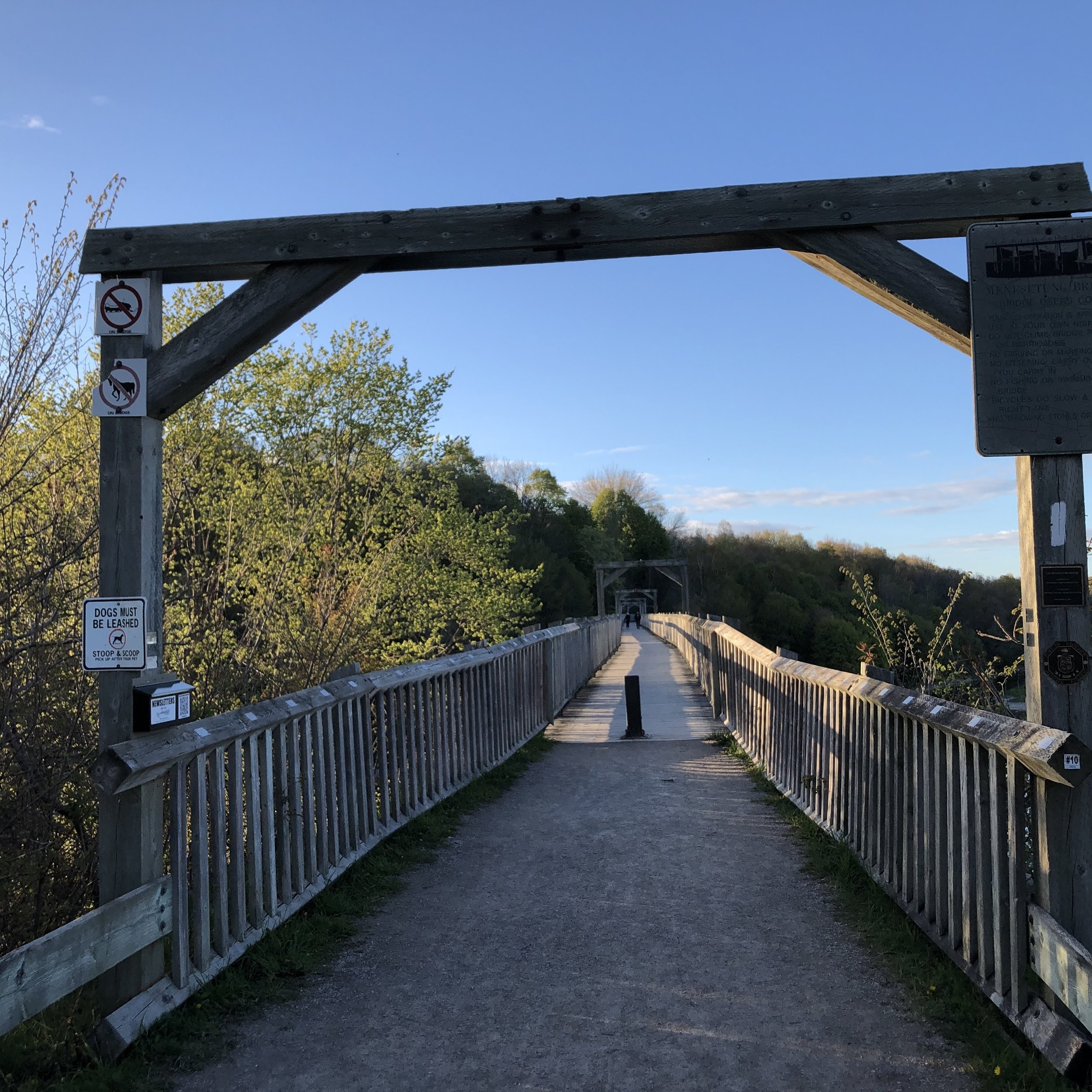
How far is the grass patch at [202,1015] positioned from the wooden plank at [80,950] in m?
0.25

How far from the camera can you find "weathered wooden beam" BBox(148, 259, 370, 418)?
4.09 m

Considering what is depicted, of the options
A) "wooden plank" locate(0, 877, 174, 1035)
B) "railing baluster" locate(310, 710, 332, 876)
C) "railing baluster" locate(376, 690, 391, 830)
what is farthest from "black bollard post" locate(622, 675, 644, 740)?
"wooden plank" locate(0, 877, 174, 1035)

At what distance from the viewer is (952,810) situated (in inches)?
146

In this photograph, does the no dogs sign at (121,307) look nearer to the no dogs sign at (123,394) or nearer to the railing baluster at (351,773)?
the no dogs sign at (123,394)

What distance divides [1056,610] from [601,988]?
2326mm

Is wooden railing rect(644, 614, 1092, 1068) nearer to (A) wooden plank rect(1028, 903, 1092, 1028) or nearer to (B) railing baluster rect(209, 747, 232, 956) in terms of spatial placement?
(A) wooden plank rect(1028, 903, 1092, 1028)

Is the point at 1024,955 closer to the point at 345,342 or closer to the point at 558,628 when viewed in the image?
the point at 558,628

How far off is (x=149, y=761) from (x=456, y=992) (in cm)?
153

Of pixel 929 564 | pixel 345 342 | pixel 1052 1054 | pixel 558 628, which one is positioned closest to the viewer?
pixel 1052 1054

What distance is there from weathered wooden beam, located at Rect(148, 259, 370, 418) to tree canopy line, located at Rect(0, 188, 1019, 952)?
Answer: 37.6 inches

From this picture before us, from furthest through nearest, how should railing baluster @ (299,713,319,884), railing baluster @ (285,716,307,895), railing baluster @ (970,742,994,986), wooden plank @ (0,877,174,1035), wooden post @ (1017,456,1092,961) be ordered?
1. railing baluster @ (299,713,319,884)
2. railing baluster @ (285,716,307,895)
3. railing baluster @ (970,742,994,986)
4. wooden post @ (1017,456,1092,961)
5. wooden plank @ (0,877,174,1035)

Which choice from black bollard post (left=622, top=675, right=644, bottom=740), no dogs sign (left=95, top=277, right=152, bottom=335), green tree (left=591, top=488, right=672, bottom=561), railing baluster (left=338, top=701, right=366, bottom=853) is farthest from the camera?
green tree (left=591, top=488, right=672, bottom=561)

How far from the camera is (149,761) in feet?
10.9

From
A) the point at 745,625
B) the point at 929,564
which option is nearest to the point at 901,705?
the point at 929,564
